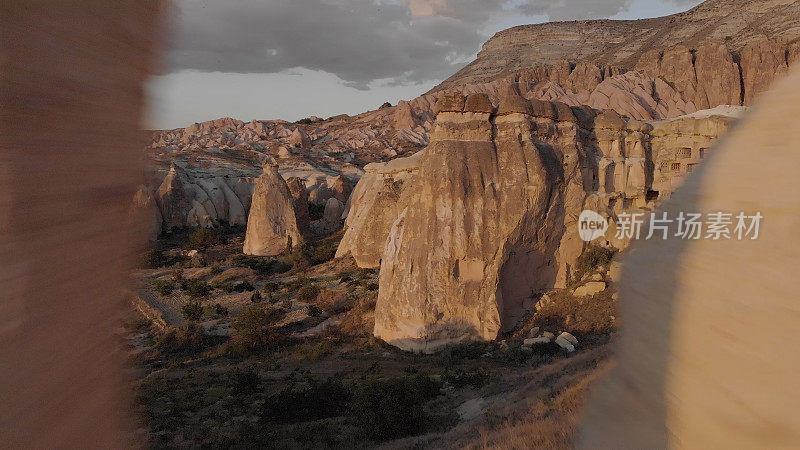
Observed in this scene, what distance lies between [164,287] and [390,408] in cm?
1317

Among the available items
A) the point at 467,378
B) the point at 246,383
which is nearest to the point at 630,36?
the point at 467,378

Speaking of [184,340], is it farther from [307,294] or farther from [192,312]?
[307,294]

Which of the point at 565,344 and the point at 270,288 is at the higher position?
the point at 565,344

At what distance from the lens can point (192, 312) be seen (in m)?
14.7

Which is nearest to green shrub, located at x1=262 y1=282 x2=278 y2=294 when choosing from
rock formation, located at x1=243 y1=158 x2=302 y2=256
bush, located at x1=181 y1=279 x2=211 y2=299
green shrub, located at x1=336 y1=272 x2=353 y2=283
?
bush, located at x1=181 y1=279 x2=211 y2=299

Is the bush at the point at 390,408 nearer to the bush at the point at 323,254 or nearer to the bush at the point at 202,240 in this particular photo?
the bush at the point at 323,254

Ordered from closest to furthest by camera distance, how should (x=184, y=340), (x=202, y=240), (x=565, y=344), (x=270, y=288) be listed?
(x=565, y=344)
(x=184, y=340)
(x=270, y=288)
(x=202, y=240)

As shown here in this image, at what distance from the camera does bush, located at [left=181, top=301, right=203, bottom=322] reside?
14.7m

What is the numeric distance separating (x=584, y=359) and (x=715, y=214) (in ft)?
27.4

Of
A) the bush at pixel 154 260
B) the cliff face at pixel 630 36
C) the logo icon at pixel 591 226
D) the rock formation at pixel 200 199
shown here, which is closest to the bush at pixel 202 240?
the bush at pixel 154 260

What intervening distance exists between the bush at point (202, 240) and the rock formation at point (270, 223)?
249 centimetres

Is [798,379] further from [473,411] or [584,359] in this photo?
[584,359]

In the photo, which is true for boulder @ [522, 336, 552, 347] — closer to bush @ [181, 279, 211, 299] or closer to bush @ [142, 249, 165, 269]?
bush @ [181, 279, 211, 299]

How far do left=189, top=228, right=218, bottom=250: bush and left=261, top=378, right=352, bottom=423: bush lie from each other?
1712 centimetres
